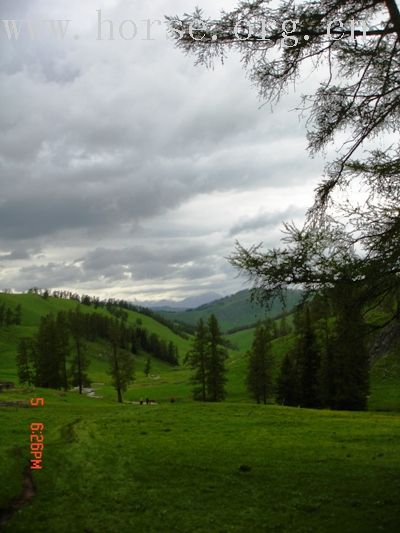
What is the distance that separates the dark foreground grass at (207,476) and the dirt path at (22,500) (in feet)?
0.83

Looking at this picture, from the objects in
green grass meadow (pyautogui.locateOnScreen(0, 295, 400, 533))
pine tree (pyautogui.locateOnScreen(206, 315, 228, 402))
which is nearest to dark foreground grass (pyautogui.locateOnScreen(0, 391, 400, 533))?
green grass meadow (pyautogui.locateOnScreen(0, 295, 400, 533))

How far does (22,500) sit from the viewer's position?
15.7m

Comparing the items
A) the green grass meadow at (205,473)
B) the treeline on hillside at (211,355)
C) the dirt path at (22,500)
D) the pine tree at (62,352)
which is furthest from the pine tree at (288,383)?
the dirt path at (22,500)

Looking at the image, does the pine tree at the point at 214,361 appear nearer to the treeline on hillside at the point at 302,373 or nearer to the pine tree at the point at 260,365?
the treeline on hillside at the point at 302,373

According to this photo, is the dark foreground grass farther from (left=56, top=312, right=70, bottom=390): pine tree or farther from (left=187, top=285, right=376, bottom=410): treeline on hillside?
(left=56, top=312, right=70, bottom=390): pine tree

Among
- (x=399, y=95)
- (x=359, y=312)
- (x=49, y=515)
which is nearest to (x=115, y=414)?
(x=49, y=515)

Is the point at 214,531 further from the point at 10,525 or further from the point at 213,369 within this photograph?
the point at 213,369

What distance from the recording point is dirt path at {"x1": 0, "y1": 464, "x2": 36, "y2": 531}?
14039mm

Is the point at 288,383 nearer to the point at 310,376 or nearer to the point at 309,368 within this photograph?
the point at 310,376

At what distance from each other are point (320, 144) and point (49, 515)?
13.9m

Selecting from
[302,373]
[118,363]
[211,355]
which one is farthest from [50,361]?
[302,373]

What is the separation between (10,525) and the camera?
43.6ft

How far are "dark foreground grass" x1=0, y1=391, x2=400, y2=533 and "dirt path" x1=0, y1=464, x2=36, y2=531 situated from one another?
10.0 inches

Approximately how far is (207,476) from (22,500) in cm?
749
